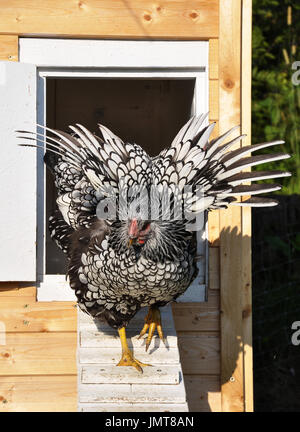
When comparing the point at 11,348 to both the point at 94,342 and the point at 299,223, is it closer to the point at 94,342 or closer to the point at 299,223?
the point at 94,342

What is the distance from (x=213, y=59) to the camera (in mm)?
4188

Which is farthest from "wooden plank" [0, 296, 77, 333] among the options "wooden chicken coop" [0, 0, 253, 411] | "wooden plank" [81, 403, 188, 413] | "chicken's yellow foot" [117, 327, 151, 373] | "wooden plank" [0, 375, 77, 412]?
"wooden plank" [81, 403, 188, 413]

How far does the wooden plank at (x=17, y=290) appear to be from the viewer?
4.15 meters

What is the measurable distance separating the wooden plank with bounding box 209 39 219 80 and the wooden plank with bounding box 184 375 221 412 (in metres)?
1.92

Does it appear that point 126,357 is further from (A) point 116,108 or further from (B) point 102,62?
(A) point 116,108

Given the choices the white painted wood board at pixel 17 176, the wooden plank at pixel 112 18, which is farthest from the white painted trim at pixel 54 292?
the wooden plank at pixel 112 18

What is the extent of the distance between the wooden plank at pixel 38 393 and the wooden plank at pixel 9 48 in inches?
78.7

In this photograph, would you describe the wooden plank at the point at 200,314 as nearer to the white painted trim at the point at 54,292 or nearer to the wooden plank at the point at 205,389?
the wooden plank at the point at 205,389

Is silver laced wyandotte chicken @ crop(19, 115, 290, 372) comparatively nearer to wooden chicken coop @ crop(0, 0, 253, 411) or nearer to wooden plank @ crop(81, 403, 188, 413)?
wooden plank @ crop(81, 403, 188, 413)

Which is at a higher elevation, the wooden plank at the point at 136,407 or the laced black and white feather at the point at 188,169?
the laced black and white feather at the point at 188,169

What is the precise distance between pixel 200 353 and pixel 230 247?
71 cm

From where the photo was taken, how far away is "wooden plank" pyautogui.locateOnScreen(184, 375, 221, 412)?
14.0ft

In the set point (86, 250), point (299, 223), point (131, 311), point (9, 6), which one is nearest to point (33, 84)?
point (9, 6)
